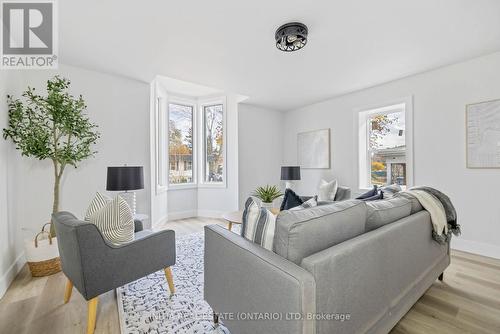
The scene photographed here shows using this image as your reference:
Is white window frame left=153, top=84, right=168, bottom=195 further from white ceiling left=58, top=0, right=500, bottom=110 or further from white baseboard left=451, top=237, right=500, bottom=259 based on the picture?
white baseboard left=451, top=237, right=500, bottom=259

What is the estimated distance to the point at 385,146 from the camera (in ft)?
12.2

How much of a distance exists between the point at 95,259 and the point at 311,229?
140cm

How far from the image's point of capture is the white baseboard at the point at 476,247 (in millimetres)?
2652

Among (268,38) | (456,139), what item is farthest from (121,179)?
(456,139)

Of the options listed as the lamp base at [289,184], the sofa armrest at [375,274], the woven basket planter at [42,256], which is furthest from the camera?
the lamp base at [289,184]

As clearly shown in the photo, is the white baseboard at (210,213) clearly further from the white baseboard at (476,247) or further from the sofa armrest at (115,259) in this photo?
the white baseboard at (476,247)

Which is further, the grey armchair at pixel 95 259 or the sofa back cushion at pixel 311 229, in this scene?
the grey armchair at pixel 95 259

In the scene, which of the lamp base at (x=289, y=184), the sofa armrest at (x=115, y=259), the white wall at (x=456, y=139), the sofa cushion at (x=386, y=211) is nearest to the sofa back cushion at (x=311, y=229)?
the sofa cushion at (x=386, y=211)

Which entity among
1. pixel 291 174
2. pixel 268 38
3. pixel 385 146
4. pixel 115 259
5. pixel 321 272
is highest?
pixel 268 38

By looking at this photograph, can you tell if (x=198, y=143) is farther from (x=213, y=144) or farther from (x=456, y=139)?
(x=456, y=139)

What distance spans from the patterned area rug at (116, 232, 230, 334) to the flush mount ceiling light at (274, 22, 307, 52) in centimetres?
250

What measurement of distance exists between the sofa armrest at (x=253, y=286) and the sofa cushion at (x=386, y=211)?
800 millimetres

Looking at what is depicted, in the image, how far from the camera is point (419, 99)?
3219mm

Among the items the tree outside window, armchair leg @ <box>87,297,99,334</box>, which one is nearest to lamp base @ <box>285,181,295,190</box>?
the tree outside window
